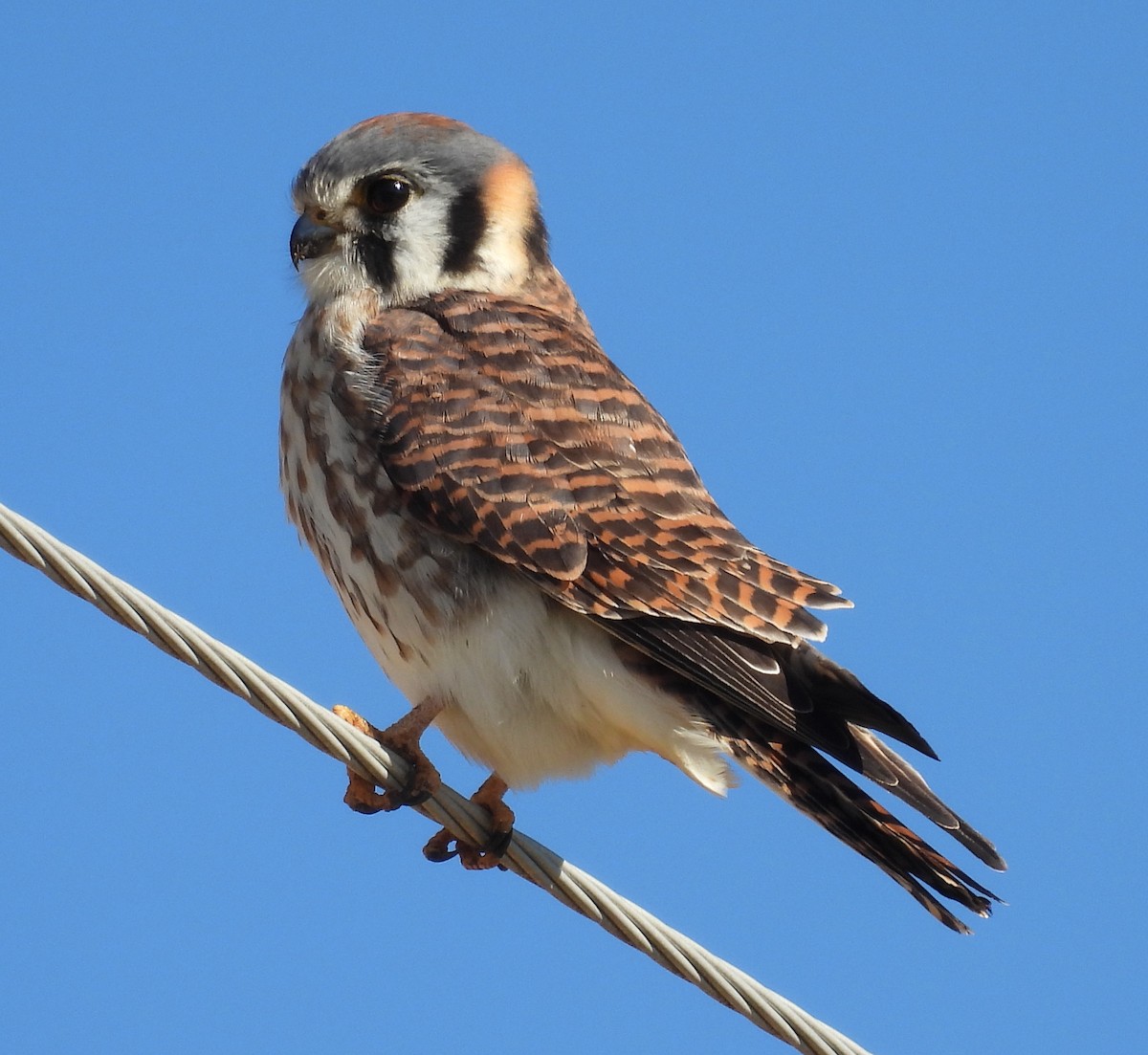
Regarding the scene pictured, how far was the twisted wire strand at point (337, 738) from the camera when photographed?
280 cm

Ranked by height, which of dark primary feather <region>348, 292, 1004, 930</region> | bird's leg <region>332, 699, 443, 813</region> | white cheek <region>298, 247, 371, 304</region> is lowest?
bird's leg <region>332, 699, 443, 813</region>

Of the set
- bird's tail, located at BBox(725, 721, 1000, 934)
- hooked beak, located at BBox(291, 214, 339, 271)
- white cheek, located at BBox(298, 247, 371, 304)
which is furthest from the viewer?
hooked beak, located at BBox(291, 214, 339, 271)

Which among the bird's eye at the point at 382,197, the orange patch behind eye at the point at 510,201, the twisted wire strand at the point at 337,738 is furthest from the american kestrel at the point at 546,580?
the twisted wire strand at the point at 337,738

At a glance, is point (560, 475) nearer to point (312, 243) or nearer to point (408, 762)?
point (408, 762)

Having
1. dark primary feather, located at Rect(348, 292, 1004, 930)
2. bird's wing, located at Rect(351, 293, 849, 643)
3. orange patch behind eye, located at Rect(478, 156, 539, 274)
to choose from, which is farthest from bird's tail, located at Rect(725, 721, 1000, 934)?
orange patch behind eye, located at Rect(478, 156, 539, 274)

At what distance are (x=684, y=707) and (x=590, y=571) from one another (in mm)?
354

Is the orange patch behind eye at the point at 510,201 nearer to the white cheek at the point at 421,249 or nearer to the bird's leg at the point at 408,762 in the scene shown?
the white cheek at the point at 421,249

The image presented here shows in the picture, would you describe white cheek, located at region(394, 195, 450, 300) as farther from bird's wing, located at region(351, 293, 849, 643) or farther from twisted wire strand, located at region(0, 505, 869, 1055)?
twisted wire strand, located at region(0, 505, 869, 1055)

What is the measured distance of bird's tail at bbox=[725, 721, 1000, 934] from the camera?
11.2ft

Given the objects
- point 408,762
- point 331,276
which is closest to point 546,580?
point 408,762

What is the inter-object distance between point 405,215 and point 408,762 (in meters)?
1.63

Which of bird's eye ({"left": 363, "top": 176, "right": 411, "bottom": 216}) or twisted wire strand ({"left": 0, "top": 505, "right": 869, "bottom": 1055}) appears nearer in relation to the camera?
twisted wire strand ({"left": 0, "top": 505, "right": 869, "bottom": 1055})

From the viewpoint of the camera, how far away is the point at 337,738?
322cm

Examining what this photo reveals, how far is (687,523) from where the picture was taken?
13.4ft
